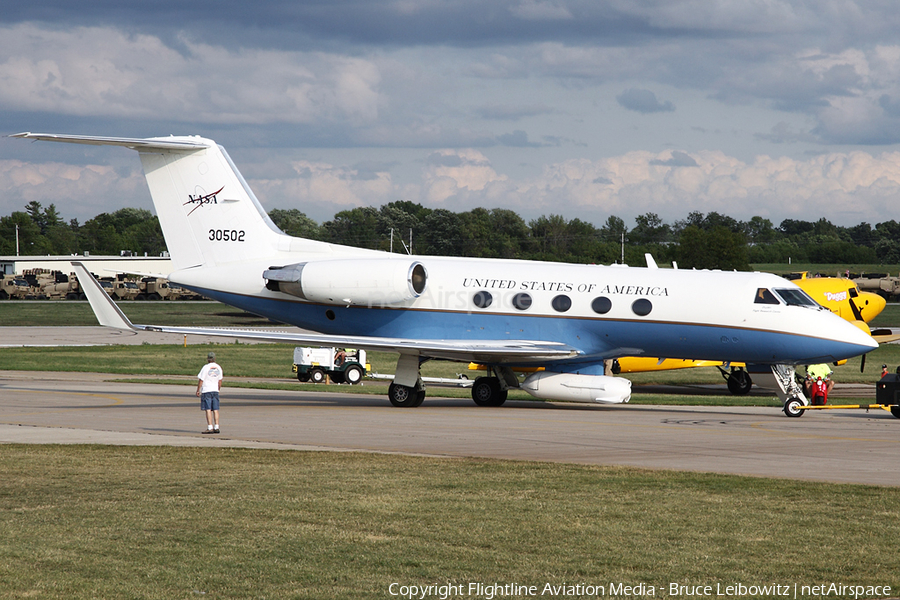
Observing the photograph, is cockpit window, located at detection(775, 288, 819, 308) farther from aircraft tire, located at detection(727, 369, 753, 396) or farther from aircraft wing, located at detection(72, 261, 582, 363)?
aircraft tire, located at detection(727, 369, 753, 396)

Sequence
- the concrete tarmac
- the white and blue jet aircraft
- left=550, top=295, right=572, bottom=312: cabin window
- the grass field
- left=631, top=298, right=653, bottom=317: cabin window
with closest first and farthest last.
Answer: the grass field < the concrete tarmac < the white and blue jet aircraft < left=631, top=298, right=653, bottom=317: cabin window < left=550, top=295, right=572, bottom=312: cabin window

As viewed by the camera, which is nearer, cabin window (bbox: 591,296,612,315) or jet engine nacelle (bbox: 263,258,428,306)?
cabin window (bbox: 591,296,612,315)

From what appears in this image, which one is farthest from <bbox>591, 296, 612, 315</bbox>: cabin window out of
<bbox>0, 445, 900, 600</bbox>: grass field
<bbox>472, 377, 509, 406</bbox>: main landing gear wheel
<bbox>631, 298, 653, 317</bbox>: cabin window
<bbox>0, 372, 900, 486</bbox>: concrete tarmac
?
<bbox>0, 445, 900, 600</bbox>: grass field

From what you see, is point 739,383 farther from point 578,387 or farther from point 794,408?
point 578,387

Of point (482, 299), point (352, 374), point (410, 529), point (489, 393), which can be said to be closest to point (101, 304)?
point (482, 299)

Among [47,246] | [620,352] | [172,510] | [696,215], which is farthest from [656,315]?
[47,246]

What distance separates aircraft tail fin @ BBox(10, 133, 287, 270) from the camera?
2811cm

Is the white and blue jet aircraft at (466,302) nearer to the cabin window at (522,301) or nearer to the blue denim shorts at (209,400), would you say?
the cabin window at (522,301)

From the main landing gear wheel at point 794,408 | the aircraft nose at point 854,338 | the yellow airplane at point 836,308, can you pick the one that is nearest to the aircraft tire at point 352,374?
the yellow airplane at point 836,308

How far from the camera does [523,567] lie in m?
8.79

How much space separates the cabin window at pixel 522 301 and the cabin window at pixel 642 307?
2741 mm

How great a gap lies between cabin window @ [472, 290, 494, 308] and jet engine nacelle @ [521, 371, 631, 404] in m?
2.26

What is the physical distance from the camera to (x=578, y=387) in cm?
2500

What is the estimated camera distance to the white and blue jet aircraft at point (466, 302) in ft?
79.8
